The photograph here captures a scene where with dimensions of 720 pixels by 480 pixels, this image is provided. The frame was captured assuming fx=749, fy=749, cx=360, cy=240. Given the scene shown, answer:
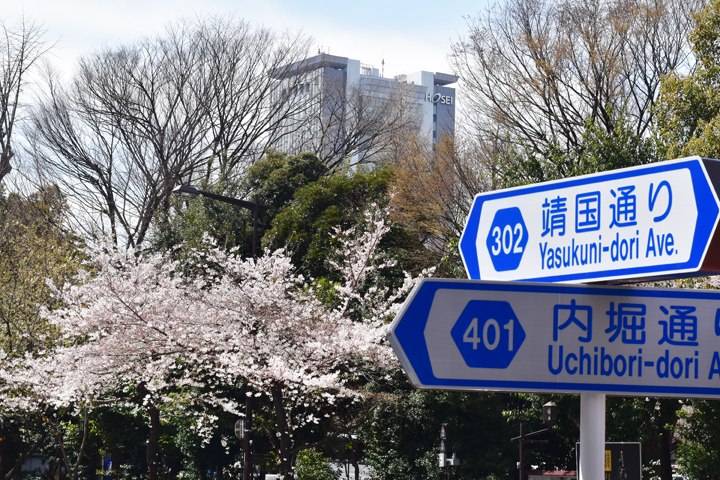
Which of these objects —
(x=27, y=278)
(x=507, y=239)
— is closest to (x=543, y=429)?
(x=27, y=278)

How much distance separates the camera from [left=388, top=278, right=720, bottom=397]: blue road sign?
2057 mm

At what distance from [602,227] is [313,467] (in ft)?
66.0

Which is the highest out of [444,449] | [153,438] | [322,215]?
[322,215]

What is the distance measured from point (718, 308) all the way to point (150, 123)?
30.8 meters

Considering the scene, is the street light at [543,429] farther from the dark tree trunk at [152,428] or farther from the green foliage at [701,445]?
the dark tree trunk at [152,428]

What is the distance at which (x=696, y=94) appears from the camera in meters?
13.7

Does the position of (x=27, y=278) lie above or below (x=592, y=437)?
above

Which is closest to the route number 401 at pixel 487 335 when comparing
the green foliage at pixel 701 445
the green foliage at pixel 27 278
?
the green foliage at pixel 701 445

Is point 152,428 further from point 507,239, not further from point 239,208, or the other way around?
point 507,239

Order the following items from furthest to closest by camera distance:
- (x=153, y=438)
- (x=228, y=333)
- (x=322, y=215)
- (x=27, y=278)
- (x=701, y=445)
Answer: (x=322, y=215) → (x=27, y=278) → (x=153, y=438) → (x=701, y=445) → (x=228, y=333)

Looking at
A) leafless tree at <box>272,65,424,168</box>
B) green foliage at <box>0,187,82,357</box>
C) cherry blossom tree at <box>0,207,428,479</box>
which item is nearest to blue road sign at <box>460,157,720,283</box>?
cherry blossom tree at <box>0,207,428,479</box>

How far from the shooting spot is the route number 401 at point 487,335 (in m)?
2.09

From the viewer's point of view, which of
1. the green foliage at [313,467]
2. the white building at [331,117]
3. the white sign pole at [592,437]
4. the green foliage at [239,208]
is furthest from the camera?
the white building at [331,117]

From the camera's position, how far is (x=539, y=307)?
218 centimetres
